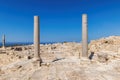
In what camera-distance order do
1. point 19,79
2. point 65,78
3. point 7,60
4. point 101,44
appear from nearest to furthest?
point 65,78, point 19,79, point 7,60, point 101,44

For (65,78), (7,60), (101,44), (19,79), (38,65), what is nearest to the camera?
(65,78)

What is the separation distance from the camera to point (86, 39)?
49.3 feet

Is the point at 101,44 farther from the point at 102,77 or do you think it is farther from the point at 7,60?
the point at 102,77

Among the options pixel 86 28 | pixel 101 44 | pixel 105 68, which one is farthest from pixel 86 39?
pixel 101 44

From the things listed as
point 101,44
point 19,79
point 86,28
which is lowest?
point 19,79

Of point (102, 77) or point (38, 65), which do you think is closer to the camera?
point (102, 77)

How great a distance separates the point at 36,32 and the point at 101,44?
13811mm

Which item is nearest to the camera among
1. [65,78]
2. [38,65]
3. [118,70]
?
[65,78]

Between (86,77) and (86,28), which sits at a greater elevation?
(86,28)

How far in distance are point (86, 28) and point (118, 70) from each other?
466cm

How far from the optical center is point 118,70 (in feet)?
40.5

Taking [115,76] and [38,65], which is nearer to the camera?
[115,76]

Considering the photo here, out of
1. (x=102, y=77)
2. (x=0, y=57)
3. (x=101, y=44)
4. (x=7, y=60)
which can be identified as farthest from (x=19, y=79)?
(x=101, y=44)

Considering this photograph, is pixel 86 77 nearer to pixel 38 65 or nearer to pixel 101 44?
pixel 38 65
